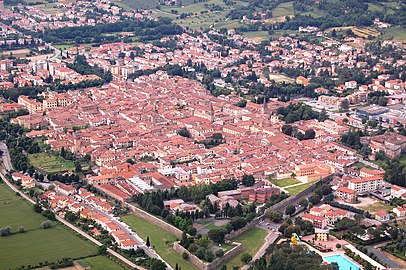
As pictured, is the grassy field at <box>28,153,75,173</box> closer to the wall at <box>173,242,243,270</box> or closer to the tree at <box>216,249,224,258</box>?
the wall at <box>173,242,243,270</box>

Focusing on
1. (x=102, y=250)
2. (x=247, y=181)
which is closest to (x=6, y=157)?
(x=247, y=181)

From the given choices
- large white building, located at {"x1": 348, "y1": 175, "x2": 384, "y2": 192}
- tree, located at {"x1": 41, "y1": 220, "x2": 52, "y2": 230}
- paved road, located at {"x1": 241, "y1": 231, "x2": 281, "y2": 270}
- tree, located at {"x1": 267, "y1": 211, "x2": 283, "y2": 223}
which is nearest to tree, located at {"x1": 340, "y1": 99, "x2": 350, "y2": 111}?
large white building, located at {"x1": 348, "y1": 175, "x2": 384, "y2": 192}

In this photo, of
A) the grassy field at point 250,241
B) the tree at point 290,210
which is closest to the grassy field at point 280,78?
A: the tree at point 290,210

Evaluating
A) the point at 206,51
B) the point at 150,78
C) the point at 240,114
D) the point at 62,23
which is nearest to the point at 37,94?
the point at 150,78

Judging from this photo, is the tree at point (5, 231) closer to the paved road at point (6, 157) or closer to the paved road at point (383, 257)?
the paved road at point (6, 157)

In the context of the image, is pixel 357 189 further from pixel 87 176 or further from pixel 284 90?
pixel 284 90

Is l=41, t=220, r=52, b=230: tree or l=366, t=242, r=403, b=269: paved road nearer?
l=366, t=242, r=403, b=269: paved road
